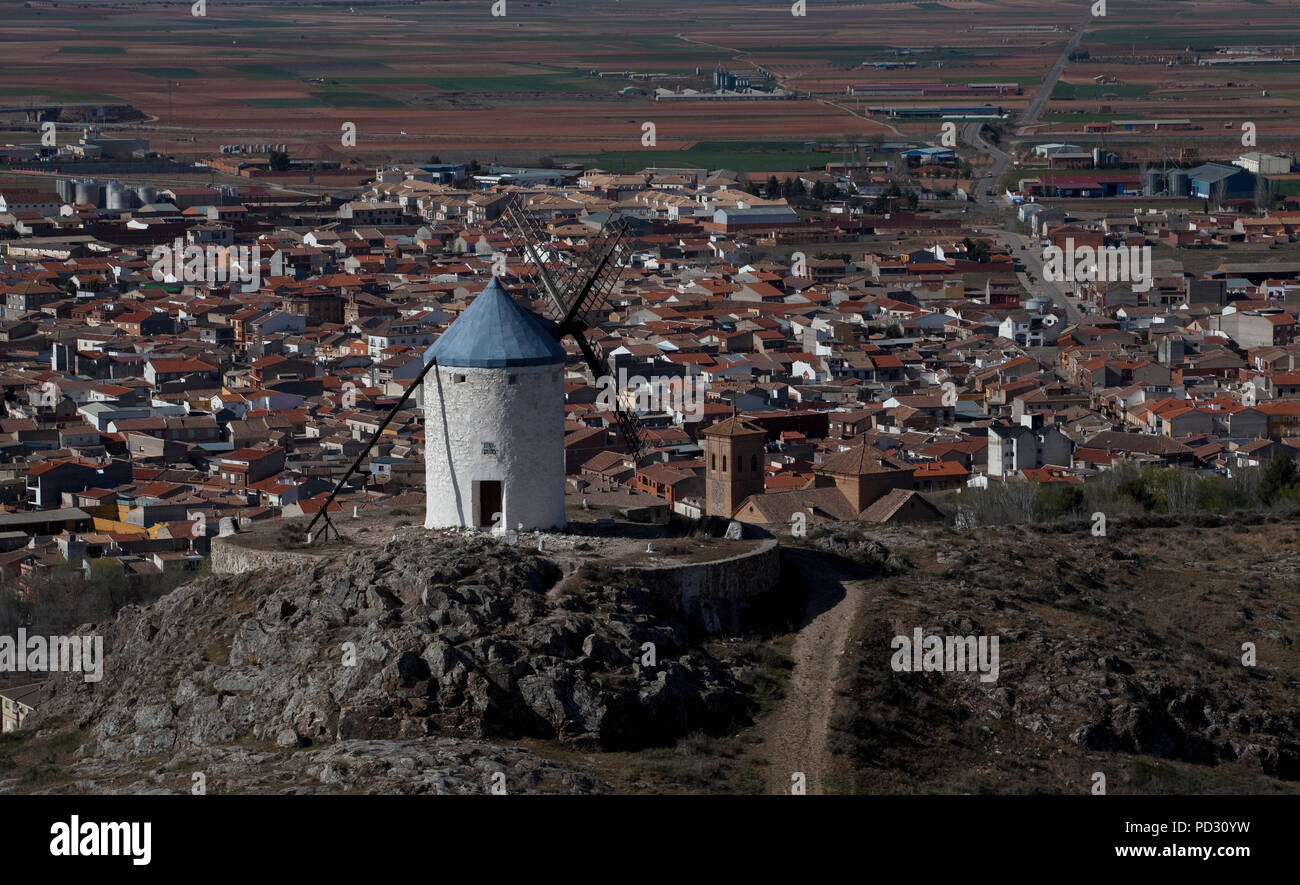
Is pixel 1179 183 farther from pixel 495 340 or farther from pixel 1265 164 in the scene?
pixel 495 340

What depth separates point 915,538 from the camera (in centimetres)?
3081

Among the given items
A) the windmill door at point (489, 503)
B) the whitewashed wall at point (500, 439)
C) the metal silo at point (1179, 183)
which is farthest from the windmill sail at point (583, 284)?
the metal silo at point (1179, 183)

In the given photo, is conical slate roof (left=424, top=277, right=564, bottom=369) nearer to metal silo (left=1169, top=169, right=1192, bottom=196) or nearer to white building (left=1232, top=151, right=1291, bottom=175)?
metal silo (left=1169, top=169, right=1192, bottom=196)

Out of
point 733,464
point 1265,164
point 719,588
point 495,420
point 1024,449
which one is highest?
point 1265,164

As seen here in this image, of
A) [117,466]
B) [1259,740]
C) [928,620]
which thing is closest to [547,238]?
[928,620]

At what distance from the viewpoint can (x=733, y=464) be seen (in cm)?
4203

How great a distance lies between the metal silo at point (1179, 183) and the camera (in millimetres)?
141625
